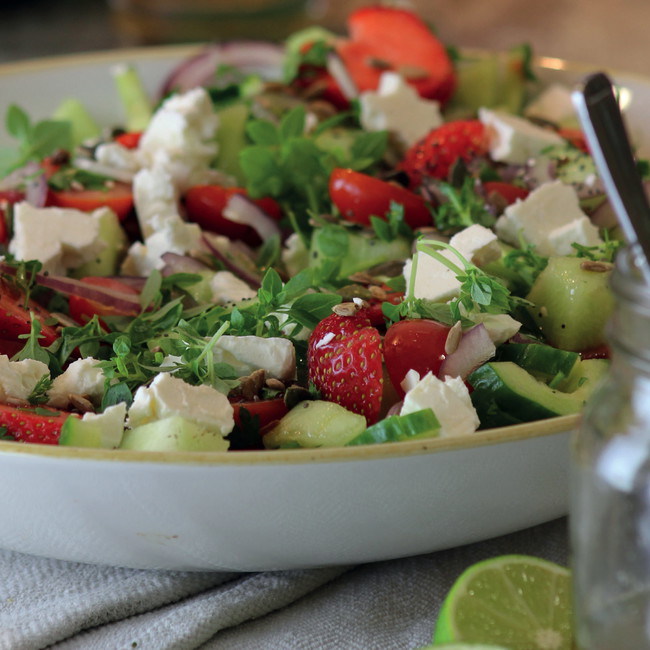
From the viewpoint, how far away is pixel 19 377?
1.24 meters

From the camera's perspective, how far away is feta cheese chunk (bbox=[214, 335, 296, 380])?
4.12ft

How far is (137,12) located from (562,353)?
3.19m

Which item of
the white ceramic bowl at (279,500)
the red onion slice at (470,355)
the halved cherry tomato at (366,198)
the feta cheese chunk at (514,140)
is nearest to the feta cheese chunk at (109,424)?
the white ceramic bowl at (279,500)

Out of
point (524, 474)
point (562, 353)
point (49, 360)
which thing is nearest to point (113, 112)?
point (49, 360)

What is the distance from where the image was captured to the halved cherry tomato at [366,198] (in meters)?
1.68

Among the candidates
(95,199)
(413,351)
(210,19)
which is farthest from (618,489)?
(210,19)

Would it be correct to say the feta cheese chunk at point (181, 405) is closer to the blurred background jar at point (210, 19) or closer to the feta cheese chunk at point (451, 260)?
the feta cheese chunk at point (451, 260)

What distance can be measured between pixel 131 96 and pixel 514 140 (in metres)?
1.10

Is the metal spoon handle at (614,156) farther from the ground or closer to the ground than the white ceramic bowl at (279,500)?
farther from the ground

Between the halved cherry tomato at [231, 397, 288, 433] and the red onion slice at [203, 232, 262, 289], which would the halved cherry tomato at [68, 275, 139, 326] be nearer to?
the red onion slice at [203, 232, 262, 289]

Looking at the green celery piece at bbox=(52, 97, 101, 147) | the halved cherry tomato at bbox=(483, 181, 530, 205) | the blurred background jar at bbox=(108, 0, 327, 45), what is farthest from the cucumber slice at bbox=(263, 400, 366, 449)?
the blurred background jar at bbox=(108, 0, 327, 45)

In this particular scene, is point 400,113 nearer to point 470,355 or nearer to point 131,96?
point 131,96

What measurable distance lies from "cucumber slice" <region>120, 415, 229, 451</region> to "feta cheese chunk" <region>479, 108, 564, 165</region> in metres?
1.00

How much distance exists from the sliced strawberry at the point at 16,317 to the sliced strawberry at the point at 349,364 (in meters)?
0.42
